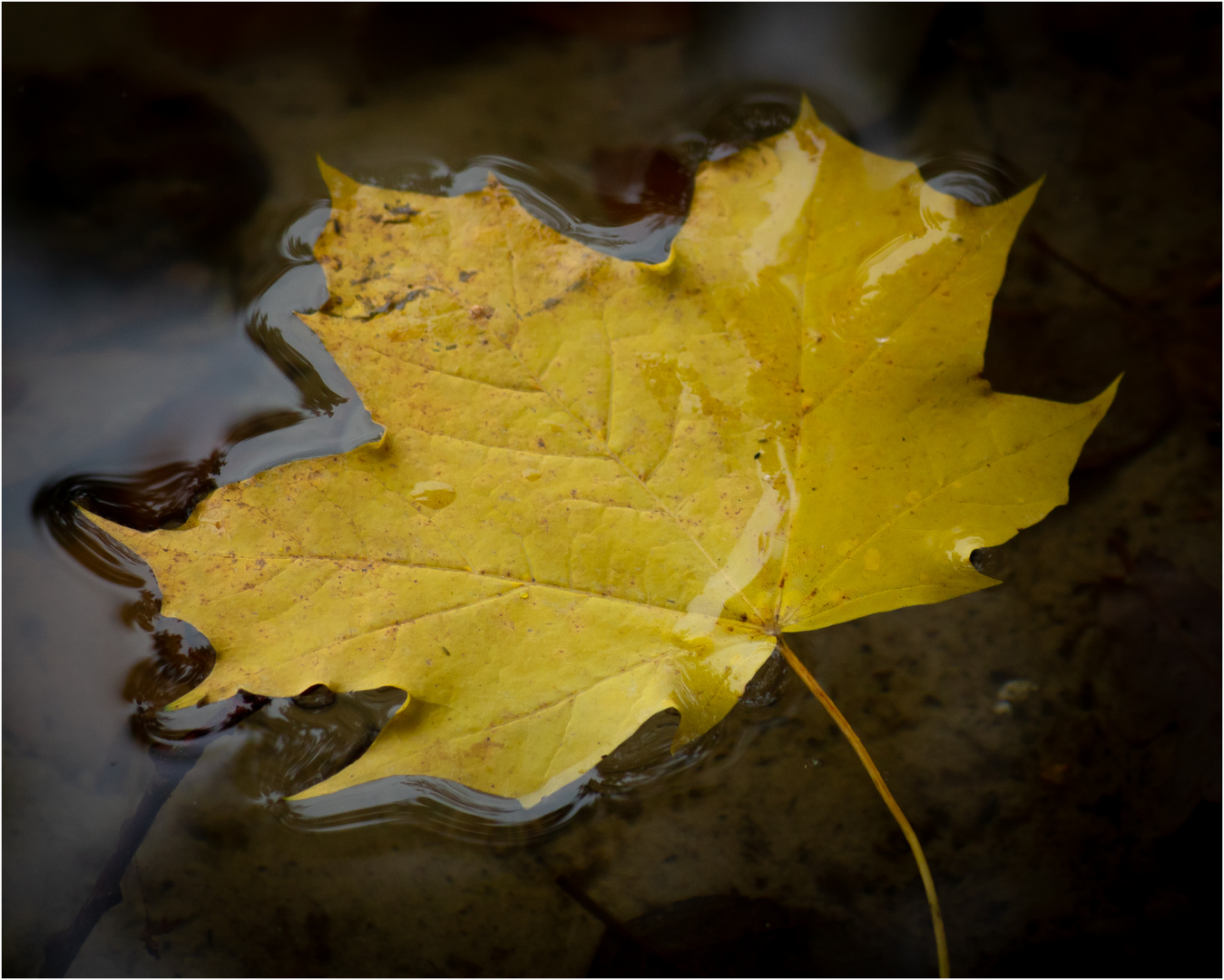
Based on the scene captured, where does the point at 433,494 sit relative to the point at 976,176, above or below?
below

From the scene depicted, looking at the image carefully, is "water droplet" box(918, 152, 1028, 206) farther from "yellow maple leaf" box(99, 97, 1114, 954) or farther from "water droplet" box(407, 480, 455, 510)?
"water droplet" box(407, 480, 455, 510)

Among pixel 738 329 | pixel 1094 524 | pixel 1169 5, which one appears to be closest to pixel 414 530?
pixel 738 329

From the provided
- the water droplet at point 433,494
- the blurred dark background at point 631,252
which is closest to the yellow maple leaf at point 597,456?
the water droplet at point 433,494

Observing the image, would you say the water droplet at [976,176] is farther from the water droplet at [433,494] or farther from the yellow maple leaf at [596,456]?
the water droplet at [433,494]

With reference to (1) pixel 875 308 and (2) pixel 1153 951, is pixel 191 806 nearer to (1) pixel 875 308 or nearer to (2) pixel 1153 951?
(1) pixel 875 308

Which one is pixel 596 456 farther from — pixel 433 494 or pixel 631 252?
pixel 631 252

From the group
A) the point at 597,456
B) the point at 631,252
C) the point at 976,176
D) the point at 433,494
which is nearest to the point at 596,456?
the point at 597,456
